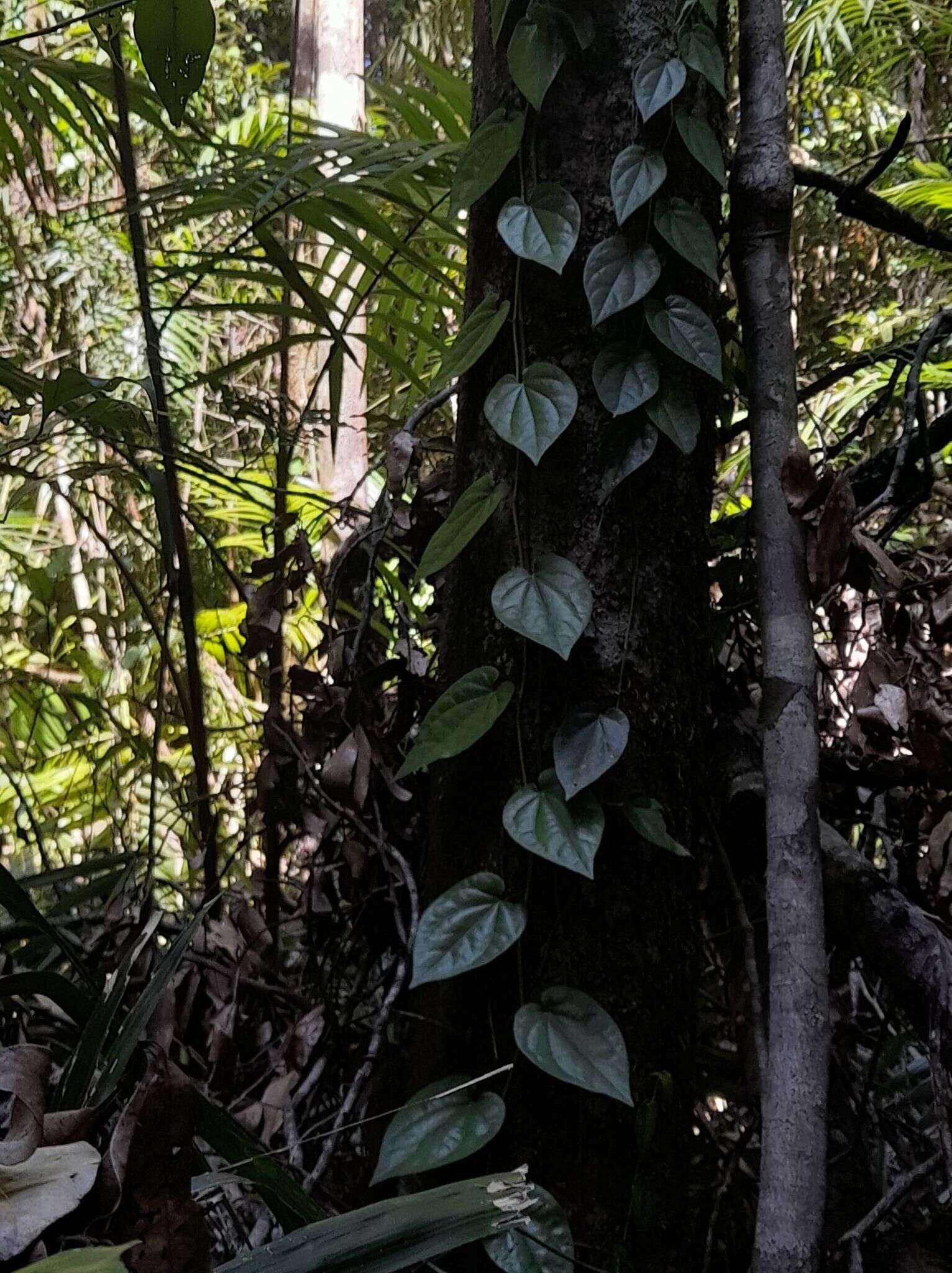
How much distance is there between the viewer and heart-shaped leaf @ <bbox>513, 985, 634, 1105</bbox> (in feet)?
2.00

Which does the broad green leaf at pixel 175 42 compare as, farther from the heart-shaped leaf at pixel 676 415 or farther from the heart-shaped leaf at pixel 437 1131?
the heart-shaped leaf at pixel 437 1131

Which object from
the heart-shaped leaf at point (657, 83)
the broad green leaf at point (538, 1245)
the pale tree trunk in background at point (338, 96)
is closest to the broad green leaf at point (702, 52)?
the heart-shaped leaf at point (657, 83)

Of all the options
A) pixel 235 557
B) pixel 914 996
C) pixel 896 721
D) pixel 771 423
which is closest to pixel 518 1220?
pixel 914 996

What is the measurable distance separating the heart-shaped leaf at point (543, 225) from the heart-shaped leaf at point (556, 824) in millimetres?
354

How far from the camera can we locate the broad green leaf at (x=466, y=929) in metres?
0.65

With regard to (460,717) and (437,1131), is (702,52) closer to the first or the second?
(460,717)

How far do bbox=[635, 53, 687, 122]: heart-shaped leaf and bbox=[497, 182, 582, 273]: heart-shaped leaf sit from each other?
0.08 metres

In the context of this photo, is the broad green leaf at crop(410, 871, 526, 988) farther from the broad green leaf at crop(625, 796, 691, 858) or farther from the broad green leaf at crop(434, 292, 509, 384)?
the broad green leaf at crop(434, 292, 509, 384)

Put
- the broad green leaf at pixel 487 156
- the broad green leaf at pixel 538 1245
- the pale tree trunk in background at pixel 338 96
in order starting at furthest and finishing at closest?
the pale tree trunk in background at pixel 338 96, the broad green leaf at pixel 487 156, the broad green leaf at pixel 538 1245

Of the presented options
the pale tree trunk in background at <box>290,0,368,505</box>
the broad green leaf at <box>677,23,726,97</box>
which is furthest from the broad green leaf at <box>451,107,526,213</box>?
the pale tree trunk in background at <box>290,0,368,505</box>

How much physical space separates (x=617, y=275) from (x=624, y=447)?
118mm

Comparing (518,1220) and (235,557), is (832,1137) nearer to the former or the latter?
(518,1220)

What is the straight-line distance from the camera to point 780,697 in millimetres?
734

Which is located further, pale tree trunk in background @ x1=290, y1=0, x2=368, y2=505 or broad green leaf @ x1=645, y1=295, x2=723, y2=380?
pale tree trunk in background @ x1=290, y1=0, x2=368, y2=505
